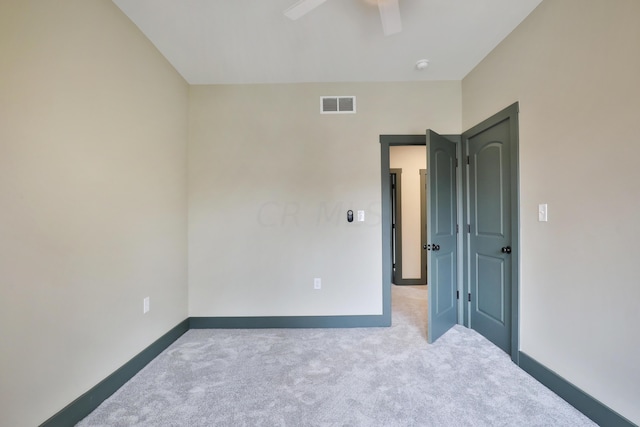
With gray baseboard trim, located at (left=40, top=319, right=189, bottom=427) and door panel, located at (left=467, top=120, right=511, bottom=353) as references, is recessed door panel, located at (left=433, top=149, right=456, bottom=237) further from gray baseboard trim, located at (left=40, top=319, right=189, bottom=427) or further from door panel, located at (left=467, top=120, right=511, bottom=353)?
gray baseboard trim, located at (left=40, top=319, right=189, bottom=427)

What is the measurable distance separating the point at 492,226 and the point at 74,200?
3.16 metres

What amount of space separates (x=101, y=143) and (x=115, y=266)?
2.77ft

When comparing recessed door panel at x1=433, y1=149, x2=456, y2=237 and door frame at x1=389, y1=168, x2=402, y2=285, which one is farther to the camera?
door frame at x1=389, y1=168, x2=402, y2=285

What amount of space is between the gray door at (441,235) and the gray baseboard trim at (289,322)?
0.55 m

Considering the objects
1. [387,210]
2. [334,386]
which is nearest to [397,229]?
[387,210]

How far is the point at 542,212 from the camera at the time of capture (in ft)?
5.92

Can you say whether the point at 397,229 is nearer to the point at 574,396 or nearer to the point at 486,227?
the point at 486,227

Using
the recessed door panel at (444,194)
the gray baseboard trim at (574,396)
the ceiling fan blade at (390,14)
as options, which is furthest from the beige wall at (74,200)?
the gray baseboard trim at (574,396)

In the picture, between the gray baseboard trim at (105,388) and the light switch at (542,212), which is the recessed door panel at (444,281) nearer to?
the light switch at (542,212)

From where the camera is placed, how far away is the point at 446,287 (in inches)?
102

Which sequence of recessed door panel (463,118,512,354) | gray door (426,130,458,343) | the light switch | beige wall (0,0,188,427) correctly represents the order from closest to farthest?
1. beige wall (0,0,188,427)
2. the light switch
3. recessed door panel (463,118,512,354)
4. gray door (426,130,458,343)

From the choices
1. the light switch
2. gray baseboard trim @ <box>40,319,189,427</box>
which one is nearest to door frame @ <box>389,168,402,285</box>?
the light switch

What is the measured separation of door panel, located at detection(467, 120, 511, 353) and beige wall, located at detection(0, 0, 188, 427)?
9.93 ft

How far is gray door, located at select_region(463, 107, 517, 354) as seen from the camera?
2.14m
